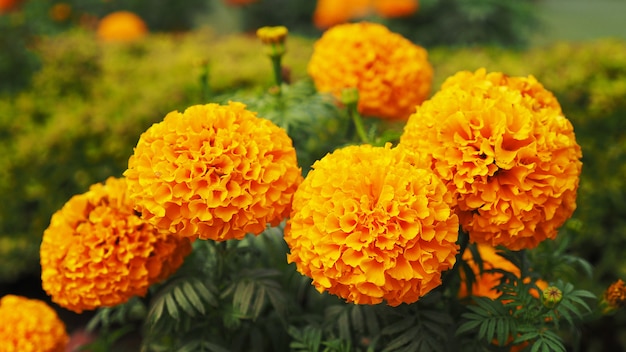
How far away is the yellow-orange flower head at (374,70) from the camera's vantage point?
7.02ft

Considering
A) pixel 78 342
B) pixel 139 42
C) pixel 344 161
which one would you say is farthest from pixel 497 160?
pixel 139 42

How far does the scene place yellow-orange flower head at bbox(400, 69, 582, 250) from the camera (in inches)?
55.8

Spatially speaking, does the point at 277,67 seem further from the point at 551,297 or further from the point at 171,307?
the point at 551,297

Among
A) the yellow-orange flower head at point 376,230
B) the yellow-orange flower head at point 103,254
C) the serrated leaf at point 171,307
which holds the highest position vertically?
the yellow-orange flower head at point 376,230

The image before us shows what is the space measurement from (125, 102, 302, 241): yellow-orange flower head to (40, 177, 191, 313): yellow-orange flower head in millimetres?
214

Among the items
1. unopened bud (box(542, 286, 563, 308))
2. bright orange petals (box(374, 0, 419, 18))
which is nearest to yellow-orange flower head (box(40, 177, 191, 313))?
unopened bud (box(542, 286, 563, 308))

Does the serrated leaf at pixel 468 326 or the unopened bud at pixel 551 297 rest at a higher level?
the unopened bud at pixel 551 297

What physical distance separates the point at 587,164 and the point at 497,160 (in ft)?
7.64

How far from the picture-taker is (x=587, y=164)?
11.4 ft

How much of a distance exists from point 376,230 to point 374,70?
945 millimetres

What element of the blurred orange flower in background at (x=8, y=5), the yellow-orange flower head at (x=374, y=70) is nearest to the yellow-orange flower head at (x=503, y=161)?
the yellow-orange flower head at (x=374, y=70)

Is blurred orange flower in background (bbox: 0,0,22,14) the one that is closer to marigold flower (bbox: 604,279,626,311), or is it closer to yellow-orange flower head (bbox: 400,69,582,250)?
yellow-orange flower head (bbox: 400,69,582,250)

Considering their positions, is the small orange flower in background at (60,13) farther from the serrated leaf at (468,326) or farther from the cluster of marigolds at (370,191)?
the serrated leaf at (468,326)

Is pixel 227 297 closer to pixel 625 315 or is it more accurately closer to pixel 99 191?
pixel 99 191
